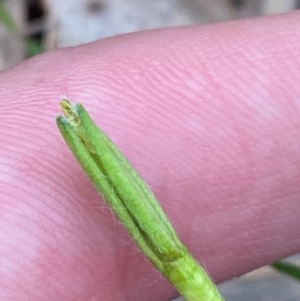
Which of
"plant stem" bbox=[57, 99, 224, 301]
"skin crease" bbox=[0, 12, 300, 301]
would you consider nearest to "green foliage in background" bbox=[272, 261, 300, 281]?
"skin crease" bbox=[0, 12, 300, 301]

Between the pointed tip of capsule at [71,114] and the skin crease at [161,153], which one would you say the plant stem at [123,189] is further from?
the skin crease at [161,153]

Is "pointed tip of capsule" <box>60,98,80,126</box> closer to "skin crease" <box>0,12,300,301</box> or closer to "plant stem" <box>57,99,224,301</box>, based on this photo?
"plant stem" <box>57,99,224,301</box>

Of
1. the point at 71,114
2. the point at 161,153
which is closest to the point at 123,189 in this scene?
the point at 71,114

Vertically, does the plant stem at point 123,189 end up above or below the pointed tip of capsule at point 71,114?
below

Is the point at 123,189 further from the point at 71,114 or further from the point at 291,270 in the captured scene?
the point at 291,270

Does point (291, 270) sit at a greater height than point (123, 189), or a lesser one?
lesser

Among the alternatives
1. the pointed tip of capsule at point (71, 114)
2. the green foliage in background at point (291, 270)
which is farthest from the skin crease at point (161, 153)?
the pointed tip of capsule at point (71, 114)

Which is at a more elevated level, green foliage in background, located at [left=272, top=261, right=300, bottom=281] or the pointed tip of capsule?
the pointed tip of capsule

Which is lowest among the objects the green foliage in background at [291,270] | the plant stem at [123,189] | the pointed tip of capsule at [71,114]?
the green foliage in background at [291,270]
